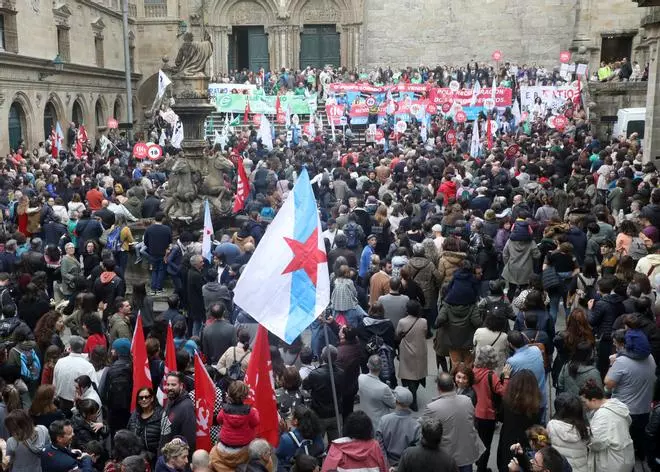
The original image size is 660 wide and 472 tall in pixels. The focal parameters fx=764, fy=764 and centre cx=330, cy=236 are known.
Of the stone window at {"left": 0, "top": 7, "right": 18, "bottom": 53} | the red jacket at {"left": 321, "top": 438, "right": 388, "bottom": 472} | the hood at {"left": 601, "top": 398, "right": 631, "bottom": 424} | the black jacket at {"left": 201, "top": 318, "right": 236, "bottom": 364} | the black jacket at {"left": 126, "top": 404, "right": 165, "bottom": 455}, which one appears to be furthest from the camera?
the stone window at {"left": 0, "top": 7, "right": 18, "bottom": 53}

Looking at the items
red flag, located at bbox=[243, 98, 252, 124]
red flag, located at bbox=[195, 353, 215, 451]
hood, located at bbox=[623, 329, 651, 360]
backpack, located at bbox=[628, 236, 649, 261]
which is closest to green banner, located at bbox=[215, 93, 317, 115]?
red flag, located at bbox=[243, 98, 252, 124]

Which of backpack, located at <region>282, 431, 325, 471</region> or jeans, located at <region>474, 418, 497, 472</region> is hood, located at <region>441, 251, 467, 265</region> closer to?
jeans, located at <region>474, 418, 497, 472</region>

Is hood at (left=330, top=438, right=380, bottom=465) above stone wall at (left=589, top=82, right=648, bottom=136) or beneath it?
beneath

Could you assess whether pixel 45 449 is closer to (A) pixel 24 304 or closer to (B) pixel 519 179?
(A) pixel 24 304

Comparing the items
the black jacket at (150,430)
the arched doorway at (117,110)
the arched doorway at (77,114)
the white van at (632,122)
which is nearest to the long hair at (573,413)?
the black jacket at (150,430)

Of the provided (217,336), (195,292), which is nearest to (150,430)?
(217,336)

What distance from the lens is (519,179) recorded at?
16344mm

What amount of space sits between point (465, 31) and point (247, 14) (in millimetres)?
10806

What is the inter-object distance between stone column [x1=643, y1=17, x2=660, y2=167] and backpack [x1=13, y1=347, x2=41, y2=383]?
1380 centimetres

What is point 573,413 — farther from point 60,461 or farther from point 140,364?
point 60,461

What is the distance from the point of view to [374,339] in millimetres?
8188

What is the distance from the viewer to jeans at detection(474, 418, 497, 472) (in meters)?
7.08

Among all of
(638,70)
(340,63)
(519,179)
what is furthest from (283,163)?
(340,63)

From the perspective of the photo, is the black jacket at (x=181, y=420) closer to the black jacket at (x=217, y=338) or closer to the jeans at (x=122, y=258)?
the black jacket at (x=217, y=338)
